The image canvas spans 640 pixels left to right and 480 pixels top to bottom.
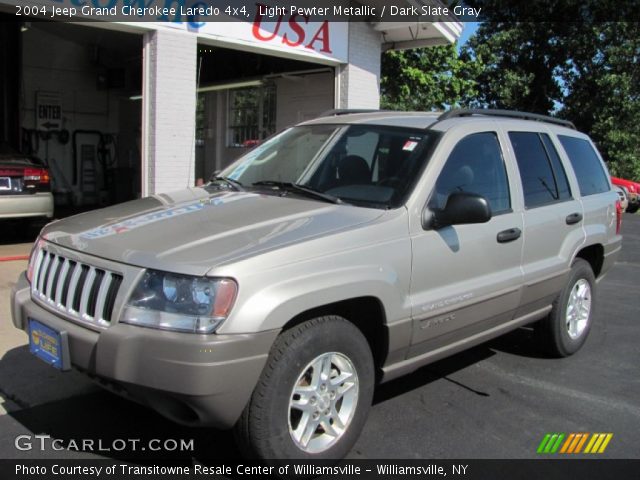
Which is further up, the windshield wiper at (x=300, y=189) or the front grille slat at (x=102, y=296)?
the windshield wiper at (x=300, y=189)

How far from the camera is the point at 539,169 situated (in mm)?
4742

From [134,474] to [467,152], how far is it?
9.00 ft

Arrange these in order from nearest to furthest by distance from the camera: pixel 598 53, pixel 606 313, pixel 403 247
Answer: pixel 403 247 < pixel 606 313 < pixel 598 53

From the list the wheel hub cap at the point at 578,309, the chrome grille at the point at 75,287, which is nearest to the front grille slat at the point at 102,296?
the chrome grille at the point at 75,287

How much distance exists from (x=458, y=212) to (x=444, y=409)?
4.52 ft

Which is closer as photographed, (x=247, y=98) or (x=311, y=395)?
(x=311, y=395)

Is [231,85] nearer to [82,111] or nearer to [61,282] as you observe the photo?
[82,111]

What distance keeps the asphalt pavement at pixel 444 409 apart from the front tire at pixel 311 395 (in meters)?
0.36

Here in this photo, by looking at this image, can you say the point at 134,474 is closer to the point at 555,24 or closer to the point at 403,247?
the point at 403,247

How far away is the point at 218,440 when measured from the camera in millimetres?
3555

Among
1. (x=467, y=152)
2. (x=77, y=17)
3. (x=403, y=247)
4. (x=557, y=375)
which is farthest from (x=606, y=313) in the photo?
(x=77, y=17)

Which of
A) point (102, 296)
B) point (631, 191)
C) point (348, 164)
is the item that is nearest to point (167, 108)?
point (348, 164)

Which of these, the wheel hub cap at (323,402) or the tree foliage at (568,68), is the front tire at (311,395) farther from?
the tree foliage at (568,68)

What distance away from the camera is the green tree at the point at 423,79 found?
49.9 feet
